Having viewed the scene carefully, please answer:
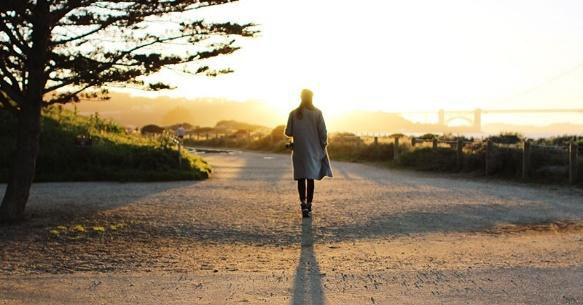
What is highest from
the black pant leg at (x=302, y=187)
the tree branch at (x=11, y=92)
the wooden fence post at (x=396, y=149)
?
the tree branch at (x=11, y=92)

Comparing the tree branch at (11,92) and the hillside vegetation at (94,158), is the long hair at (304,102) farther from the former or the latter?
the hillside vegetation at (94,158)

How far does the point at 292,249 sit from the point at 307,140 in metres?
2.41

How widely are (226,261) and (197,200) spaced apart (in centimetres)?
523

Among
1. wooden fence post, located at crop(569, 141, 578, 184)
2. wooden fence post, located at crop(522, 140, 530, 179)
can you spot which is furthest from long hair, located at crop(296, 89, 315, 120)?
wooden fence post, located at crop(522, 140, 530, 179)

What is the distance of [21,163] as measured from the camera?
8.62m

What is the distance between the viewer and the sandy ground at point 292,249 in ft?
16.9

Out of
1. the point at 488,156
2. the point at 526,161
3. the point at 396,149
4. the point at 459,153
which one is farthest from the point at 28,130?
the point at 396,149

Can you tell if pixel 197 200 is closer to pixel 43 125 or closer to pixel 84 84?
pixel 84 84

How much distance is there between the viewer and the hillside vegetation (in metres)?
15.8

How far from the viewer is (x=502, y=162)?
17.0m

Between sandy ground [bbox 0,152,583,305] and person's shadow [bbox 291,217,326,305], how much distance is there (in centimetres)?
2

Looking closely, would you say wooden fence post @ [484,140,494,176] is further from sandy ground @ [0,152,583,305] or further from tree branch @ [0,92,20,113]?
tree branch @ [0,92,20,113]

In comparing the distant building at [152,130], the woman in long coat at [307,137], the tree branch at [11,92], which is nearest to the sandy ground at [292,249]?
the woman in long coat at [307,137]

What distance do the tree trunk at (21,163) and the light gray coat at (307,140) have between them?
348 centimetres
